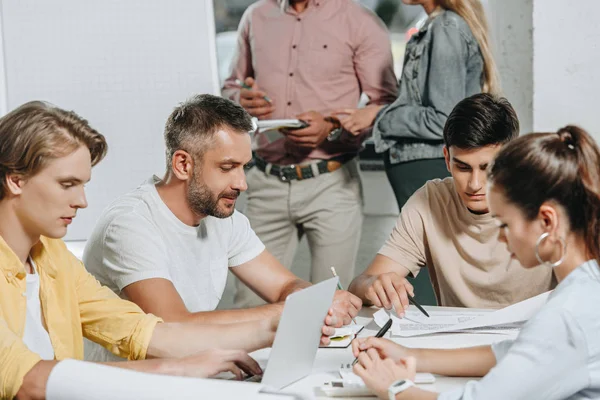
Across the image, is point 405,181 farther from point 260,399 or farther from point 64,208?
point 260,399

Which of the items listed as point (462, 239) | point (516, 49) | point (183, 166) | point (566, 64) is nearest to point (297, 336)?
point (183, 166)

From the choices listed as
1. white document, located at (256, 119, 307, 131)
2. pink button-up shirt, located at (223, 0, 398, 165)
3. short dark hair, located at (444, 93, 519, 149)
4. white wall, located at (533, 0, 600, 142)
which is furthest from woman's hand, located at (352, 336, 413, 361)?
white wall, located at (533, 0, 600, 142)

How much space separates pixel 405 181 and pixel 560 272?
5.44 feet

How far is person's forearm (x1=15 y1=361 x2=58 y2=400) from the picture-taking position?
1307mm

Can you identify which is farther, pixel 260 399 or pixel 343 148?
pixel 343 148

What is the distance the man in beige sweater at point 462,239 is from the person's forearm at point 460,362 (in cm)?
42

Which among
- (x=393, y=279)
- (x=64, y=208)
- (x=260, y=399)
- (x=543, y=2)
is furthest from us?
(x=543, y=2)

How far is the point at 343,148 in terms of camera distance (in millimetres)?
3234

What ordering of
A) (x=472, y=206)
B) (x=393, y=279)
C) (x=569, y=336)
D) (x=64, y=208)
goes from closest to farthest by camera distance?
(x=569, y=336) < (x=64, y=208) < (x=393, y=279) < (x=472, y=206)

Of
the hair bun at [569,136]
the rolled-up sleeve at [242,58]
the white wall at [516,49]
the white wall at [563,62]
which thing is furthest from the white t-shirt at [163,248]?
the white wall at [516,49]

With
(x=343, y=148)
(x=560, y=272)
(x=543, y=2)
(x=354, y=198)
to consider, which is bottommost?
(x=354, y=198)

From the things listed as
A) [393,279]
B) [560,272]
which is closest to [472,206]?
[393,279]

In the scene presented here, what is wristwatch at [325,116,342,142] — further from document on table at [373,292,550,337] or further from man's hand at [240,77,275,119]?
document on table at [373,292,550,337]

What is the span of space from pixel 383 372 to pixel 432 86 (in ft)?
5.31
